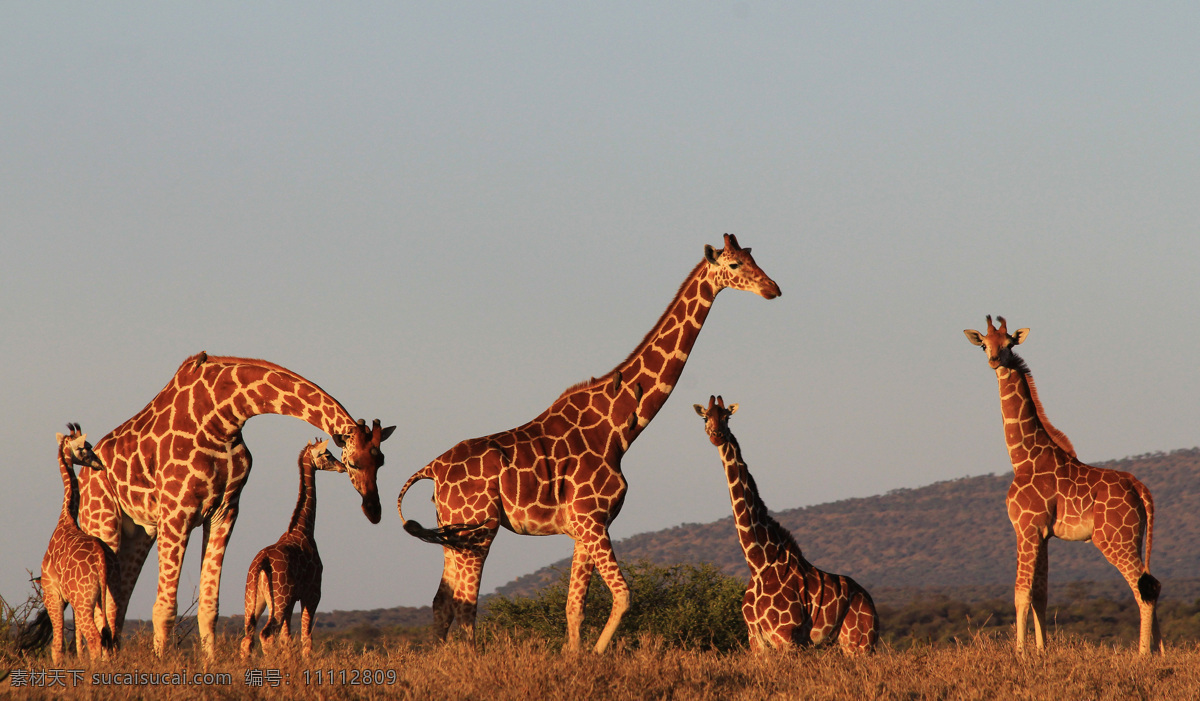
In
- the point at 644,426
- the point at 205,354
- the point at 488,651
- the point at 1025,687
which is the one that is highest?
the point at 205,354

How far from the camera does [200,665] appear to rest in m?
12.1

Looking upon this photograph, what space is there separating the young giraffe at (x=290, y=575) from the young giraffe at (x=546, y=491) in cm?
160

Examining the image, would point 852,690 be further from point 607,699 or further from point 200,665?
point 200,665

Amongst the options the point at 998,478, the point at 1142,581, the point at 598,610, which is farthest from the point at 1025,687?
the point at 998,478

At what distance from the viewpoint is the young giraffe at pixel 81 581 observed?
41.9 ft

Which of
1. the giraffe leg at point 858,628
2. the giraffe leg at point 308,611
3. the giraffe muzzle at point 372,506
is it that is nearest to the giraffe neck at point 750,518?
the giraffe leg at point 858,628

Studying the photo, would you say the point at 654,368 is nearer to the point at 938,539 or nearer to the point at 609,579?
the point at 609,579

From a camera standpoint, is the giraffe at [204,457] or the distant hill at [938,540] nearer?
the giraffe at [204,457]

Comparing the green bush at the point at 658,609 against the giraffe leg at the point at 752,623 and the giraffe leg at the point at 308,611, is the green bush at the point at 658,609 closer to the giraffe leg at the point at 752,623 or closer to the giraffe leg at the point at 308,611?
the giraffe leg at the point at 308,611

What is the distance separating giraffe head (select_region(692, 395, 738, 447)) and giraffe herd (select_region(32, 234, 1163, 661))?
0.02 m

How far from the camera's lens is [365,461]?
12.5 m

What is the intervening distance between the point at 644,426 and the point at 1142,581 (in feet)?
21.3

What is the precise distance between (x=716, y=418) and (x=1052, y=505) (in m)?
4.62

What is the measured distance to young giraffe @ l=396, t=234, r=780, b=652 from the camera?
1395 centimetres
